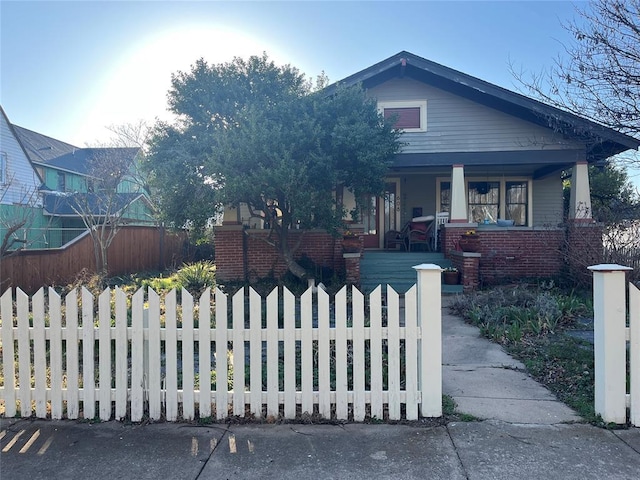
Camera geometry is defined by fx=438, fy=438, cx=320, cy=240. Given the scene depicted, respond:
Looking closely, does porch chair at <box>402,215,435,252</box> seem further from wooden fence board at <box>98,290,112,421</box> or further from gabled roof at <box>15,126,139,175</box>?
gabled roof at <box>15,126,139,175</box>

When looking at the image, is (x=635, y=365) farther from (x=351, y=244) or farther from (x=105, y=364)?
(x=351, y=244)

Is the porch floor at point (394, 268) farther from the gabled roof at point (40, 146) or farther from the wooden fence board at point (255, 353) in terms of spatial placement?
the gabled roof at point (40, 146)

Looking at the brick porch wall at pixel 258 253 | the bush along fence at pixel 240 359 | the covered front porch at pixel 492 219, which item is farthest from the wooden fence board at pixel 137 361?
the covered front porch at pixel 492 219

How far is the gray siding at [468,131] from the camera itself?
39.8 feet

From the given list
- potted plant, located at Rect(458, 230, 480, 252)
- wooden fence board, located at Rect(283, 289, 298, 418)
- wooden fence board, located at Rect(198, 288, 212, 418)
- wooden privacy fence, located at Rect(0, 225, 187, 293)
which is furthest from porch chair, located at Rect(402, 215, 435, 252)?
wooden fence board, located at Rect(198, 288, 212, 418)

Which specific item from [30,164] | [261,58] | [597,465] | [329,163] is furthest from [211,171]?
A: [30,164]

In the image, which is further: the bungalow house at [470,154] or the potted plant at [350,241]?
the bungalow house at [470,154]

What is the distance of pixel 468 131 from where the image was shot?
12.3 metres

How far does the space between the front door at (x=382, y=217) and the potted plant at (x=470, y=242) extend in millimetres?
3769

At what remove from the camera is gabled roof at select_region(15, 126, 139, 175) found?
25.1 m

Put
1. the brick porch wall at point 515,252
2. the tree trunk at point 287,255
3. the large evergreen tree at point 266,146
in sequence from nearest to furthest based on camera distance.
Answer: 1. the large evergreen tree at point 266,146
2. the tree trunk at point 287,255
3. the brick porch wall at point 515,252

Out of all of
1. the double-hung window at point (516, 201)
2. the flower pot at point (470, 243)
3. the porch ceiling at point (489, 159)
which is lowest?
the flower pot at point (470, 243)

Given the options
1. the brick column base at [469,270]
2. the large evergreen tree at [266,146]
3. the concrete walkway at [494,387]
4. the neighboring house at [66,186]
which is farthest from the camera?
the neighboring house at [66,186]

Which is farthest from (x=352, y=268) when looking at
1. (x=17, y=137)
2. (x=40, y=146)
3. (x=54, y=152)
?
(x=54, y=152)
